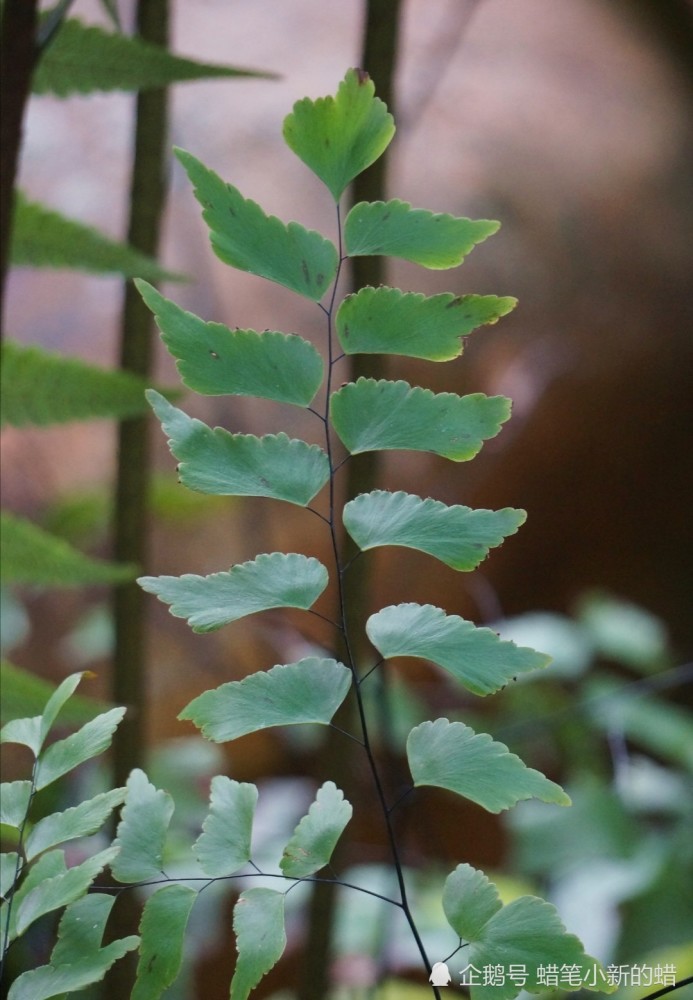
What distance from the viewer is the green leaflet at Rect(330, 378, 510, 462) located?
9.2 inches

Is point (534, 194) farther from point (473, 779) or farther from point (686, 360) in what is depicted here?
point (473, 779)

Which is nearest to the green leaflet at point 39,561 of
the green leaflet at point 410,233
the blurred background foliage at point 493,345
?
the green leaflet at point 410,233

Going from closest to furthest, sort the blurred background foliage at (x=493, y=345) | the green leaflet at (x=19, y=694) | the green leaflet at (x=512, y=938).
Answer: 1. the green leaflet at (x=512, y=938)
2. the green leaflet at (x=19, y=694)
3. the blurred background foliage at (x=493, y=345)

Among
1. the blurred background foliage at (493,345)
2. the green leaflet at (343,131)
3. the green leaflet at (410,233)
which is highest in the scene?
the green leaflet at (343,131)

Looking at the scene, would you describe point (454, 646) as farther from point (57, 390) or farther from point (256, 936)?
point (57, 390)

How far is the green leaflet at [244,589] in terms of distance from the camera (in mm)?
225

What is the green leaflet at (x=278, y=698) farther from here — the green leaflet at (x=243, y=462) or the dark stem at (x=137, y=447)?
the dark stem at (x=137, y=447)

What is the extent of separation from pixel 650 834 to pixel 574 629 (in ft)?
1.21

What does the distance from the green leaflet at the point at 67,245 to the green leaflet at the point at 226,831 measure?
30 cm

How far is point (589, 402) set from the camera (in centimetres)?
212

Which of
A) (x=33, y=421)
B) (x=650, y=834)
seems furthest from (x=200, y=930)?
(x=33, y=421)

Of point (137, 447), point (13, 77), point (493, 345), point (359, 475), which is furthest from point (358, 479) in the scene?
point (493, 345)

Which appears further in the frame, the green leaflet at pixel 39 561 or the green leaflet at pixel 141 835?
the green leaflet at pixel 39 561

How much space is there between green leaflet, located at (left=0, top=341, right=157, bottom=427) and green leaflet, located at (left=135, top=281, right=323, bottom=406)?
9.7 inches
